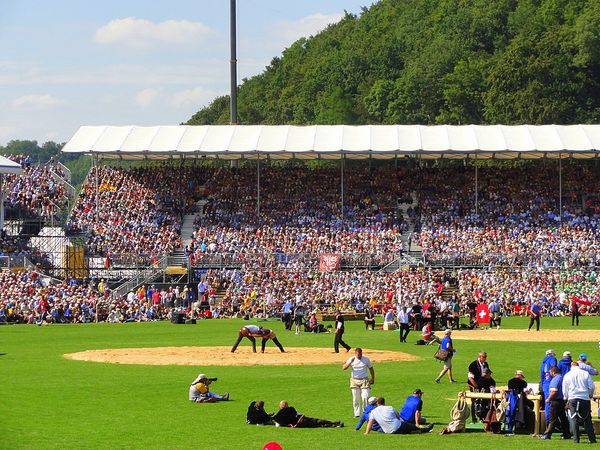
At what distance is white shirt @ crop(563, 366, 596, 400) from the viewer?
20.2 metres

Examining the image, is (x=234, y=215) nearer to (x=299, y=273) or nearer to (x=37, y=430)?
(x=299, y=273)

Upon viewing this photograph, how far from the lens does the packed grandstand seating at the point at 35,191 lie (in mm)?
68812

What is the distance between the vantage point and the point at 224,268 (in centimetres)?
6306

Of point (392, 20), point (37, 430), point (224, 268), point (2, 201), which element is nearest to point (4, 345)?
point (37, 430)

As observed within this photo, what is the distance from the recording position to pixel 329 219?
68375mm

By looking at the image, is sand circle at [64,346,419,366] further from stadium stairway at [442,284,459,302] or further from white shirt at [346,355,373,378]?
stadium stairway at [442,284,459,302]

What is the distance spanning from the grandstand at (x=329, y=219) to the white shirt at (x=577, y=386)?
35.1 metres

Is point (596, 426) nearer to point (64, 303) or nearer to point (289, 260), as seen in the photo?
point (64, 303)

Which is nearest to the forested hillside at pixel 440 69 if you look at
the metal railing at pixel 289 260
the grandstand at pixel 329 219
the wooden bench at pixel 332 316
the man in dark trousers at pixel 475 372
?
the grandstand at pixel 329 219

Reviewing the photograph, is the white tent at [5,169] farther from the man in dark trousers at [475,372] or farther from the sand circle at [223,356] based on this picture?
the man in dark trousers at [475,372]

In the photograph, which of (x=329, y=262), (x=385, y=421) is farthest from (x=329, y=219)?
(x=385, y=421)

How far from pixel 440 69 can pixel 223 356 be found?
9261cm

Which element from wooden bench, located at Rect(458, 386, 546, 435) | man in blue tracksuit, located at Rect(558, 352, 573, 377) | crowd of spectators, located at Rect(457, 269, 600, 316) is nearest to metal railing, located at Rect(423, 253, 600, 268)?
crowd of spectators, located at Rect(457, 269, 600, 316)

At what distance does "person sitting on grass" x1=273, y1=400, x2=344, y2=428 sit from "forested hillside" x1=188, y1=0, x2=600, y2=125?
90127 millimetres
